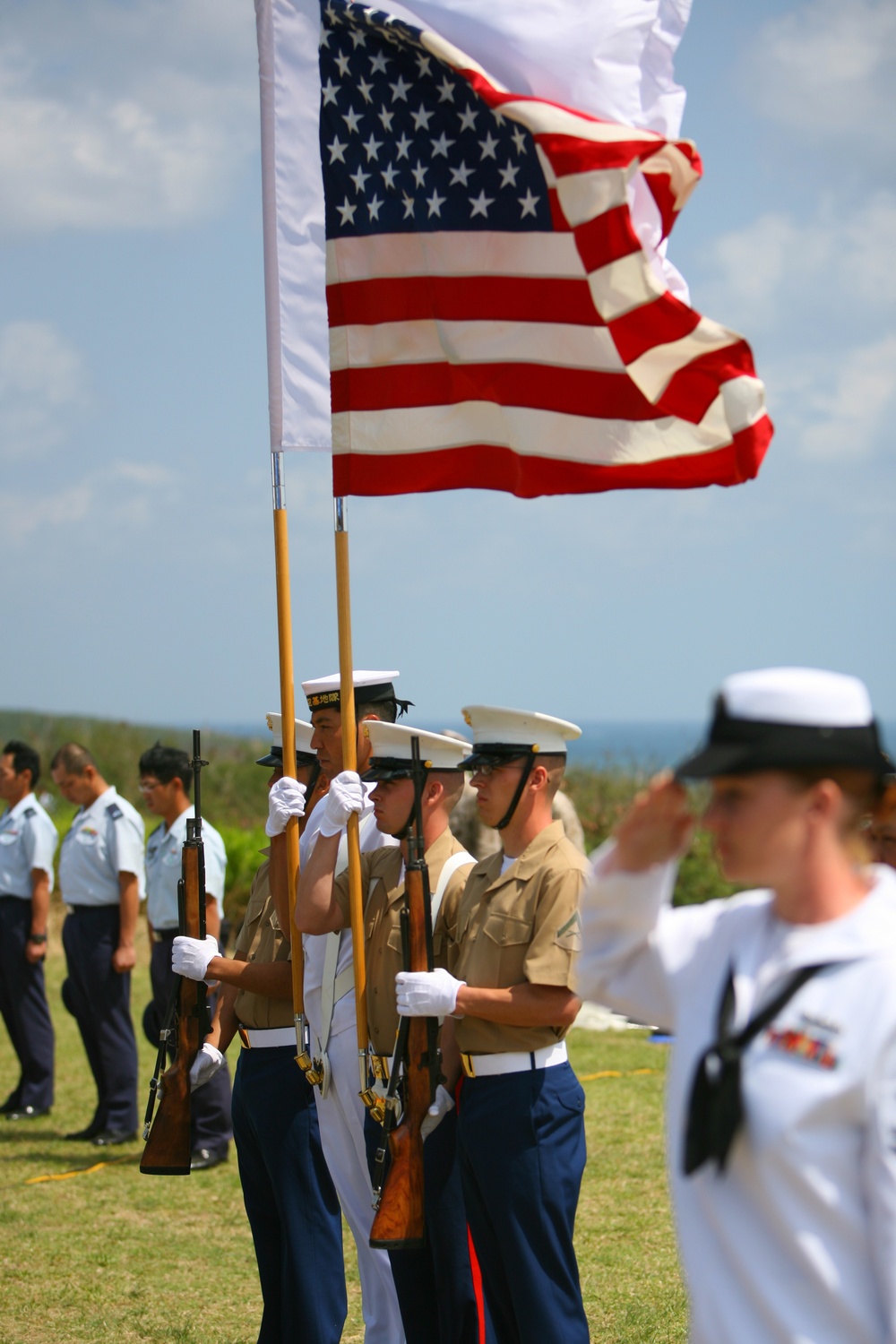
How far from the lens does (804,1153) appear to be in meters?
2.04

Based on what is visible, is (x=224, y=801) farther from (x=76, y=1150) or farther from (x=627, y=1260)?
(x=627, y=1260)

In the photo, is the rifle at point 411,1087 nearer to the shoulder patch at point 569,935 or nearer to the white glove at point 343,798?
the white glove at point 343,798

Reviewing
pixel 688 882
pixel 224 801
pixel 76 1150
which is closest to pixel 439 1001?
pixel 76 1150

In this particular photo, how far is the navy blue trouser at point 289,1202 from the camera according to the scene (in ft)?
15.3

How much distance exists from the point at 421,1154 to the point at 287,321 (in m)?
2.77

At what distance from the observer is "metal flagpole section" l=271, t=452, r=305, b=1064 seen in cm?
464

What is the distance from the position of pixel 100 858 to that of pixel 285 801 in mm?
4743

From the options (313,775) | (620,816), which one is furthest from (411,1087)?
(620,816)

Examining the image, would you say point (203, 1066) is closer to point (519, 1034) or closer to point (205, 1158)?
point (519, 1034)

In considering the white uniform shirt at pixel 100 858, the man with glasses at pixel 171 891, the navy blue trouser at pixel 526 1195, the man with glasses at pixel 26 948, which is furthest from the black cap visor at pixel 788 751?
the man with glasses at pixel 26 948

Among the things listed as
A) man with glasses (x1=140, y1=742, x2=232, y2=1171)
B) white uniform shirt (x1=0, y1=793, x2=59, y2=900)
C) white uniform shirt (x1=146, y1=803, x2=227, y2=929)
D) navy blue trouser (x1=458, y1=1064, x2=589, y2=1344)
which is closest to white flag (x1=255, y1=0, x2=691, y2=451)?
navy blue trouser (x1=458, y1=1064, x2=589, y2=1344)

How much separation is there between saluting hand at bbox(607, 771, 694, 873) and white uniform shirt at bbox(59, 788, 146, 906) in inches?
281

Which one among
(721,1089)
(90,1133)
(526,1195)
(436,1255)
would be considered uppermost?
(721,1089)

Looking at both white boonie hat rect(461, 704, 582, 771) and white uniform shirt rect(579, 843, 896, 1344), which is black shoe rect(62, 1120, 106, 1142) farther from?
white uniform shirt rect(579, 843, 896, 1344)
